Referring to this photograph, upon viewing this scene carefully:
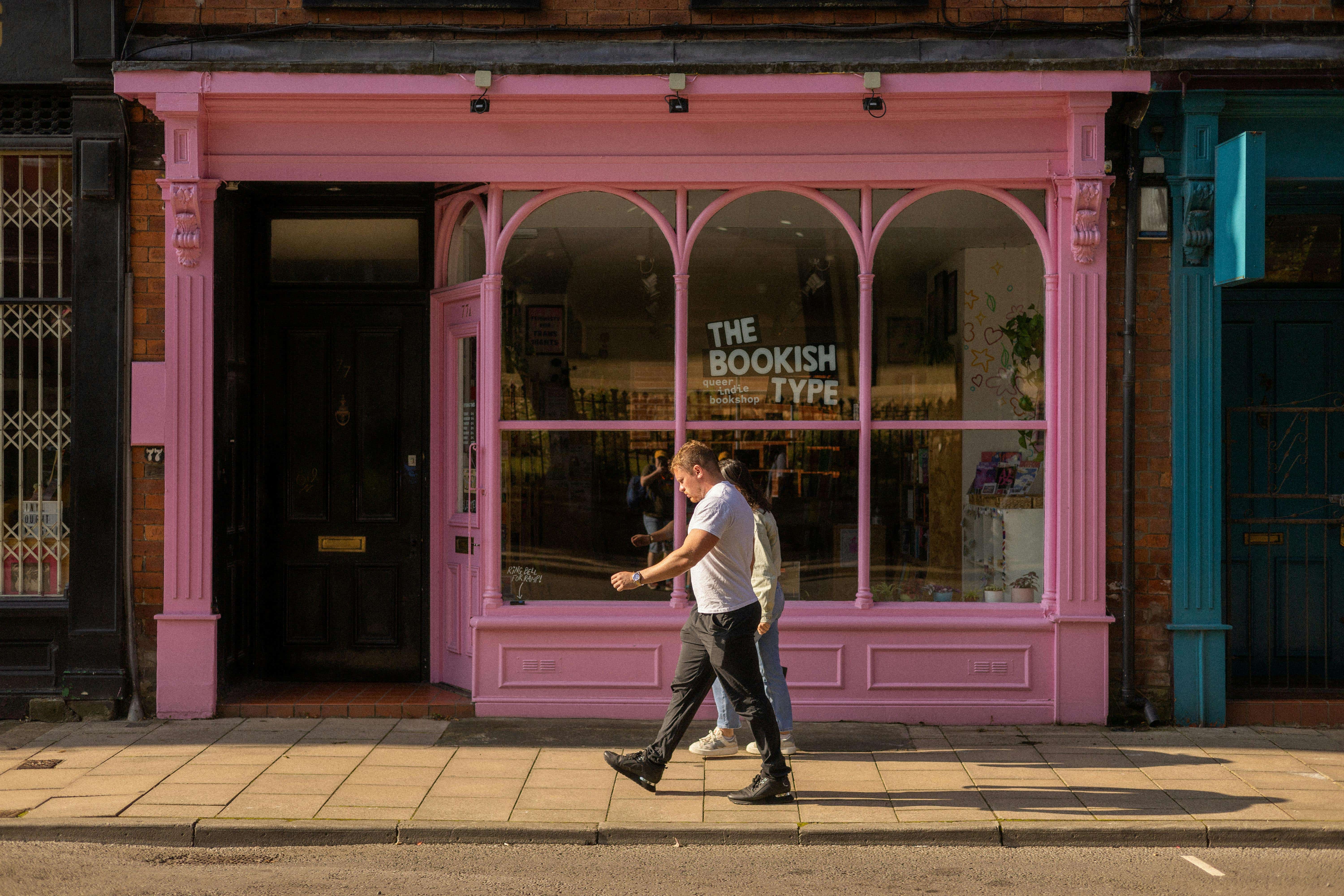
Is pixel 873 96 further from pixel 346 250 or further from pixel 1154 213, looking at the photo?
pixel 346 250

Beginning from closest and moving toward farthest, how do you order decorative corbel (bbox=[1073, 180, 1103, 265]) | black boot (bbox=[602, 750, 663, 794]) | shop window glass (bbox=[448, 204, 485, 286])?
black boot (bbox=[602, 750, 663, 794]), decorative corbel (bbox=[1073, 180, 1103, 265]), shop window glass (bbox=[448, 204, 485, 286])

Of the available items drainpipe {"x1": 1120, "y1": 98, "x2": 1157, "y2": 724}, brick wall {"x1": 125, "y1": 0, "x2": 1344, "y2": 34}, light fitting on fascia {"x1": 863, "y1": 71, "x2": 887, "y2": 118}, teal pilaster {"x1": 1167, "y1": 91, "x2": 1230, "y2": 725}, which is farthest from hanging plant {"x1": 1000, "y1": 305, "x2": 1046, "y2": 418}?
brick wall {"x1": 125, "y1": 0, "x2": 1344, "y2": 34}

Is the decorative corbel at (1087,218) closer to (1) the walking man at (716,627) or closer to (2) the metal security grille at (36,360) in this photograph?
(1) the walking man at (716,627)

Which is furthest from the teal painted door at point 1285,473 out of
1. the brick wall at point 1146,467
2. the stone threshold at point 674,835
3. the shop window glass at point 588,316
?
the shop window glass at point 588,316

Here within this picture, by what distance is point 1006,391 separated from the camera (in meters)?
7.44

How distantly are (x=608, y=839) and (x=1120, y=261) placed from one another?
4.84m

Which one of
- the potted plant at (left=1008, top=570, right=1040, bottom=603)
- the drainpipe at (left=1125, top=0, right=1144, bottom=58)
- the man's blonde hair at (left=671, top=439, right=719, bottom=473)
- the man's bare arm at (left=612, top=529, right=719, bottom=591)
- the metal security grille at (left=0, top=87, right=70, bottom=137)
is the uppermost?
the drainpipe at (left=1125, top=0, right=1144, bottom=58)

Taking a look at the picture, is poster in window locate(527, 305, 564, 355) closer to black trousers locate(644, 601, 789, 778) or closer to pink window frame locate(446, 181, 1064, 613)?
pink window frame locate(446, 181, 1064, 613)

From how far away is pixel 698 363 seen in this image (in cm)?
744

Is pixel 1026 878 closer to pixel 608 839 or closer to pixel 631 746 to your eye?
pixel 608 839

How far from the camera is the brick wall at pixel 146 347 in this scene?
7.25 meters

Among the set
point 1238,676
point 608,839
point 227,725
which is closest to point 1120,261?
point 1238,676

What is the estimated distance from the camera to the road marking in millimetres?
4719

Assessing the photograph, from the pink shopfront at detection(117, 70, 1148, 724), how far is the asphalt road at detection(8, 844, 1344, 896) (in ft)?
7.24
